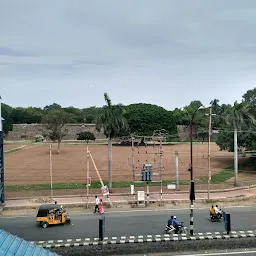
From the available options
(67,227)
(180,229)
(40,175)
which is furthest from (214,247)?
(40,175)

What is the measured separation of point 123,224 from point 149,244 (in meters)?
6.47

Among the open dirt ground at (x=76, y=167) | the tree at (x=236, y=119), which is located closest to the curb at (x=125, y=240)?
the open dirt ground at (x=76, y=167)

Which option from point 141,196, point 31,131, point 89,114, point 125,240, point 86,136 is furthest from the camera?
point 89,114

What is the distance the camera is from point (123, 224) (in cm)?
2566

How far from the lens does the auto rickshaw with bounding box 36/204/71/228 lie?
82.4 ft

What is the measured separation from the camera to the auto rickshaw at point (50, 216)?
2512 centimetres

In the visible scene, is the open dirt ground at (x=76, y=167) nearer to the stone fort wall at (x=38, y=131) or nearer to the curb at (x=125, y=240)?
the curb at (x=125, y=240)

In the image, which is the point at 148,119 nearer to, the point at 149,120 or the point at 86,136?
the point at 149,120

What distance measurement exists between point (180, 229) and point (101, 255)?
231 inches

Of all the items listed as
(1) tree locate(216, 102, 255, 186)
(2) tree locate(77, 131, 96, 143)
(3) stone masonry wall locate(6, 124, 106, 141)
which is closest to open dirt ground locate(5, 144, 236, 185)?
(1) tree locate(216, 102, 255, 186)

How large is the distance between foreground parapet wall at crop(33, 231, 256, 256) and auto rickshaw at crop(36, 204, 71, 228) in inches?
220

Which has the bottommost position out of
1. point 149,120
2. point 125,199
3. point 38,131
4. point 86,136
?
point 125,199

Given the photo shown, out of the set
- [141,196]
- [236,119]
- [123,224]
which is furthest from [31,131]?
[123,224]

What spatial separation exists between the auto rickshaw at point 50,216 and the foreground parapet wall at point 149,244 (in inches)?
220
